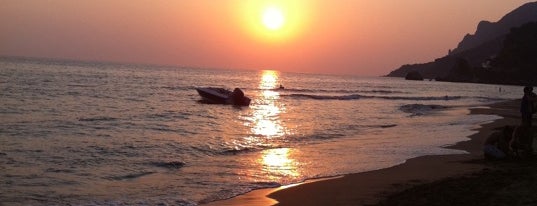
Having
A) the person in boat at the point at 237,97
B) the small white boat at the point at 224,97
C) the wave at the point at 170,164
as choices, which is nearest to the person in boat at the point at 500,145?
the wave at the point at 170,164

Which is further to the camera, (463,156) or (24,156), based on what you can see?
(463,156)

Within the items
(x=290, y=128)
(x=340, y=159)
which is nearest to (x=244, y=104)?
(x=290, y=128)

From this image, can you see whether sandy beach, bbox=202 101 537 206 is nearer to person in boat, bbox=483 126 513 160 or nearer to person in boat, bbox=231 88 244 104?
person in boat, bbox=483 126 513 160

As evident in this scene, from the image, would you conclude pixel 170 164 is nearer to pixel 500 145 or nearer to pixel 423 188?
pixel 423 188

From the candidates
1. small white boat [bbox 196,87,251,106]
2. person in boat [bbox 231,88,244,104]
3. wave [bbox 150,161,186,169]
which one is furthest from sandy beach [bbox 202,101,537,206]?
small white boat [bbox 196,87,251,106]

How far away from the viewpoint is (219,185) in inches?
459

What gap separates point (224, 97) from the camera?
1761 inches

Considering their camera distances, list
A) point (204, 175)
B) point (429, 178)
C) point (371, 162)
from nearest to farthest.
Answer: point (429, 178) → point (204, 175) → point (371, 162)

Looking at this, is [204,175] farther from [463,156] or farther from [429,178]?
[463,156]

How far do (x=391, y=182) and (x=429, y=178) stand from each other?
96 centimetres

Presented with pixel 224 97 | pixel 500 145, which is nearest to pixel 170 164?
pixel 500 145

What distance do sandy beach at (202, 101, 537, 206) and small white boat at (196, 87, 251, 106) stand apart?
30.0 m

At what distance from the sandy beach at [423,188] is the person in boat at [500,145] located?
35 cm

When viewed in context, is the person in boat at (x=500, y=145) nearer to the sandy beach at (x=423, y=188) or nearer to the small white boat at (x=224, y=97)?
the sandy beach at (x=423, y=188)
